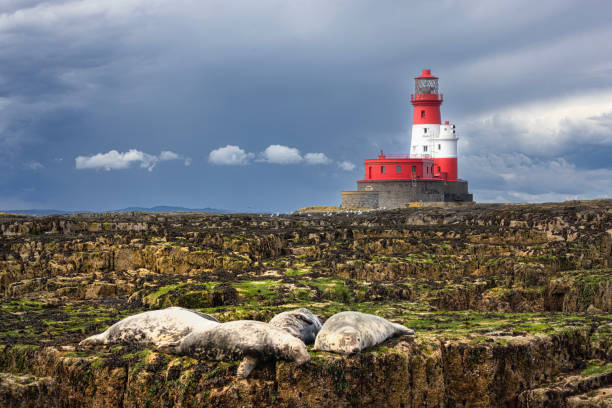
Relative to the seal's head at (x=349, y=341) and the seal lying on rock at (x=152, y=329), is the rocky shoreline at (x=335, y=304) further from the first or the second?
the seal lying on rock at (x=152, y=329)

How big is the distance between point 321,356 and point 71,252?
19.8 metres

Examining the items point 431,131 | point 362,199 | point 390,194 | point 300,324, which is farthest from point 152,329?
point 431,131

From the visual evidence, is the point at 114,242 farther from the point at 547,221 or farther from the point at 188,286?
the point at 547,221

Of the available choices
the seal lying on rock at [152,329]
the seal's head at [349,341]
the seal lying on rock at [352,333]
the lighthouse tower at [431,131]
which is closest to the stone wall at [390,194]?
the lighthouse tower at [431,131]

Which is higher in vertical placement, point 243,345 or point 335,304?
point 243,345

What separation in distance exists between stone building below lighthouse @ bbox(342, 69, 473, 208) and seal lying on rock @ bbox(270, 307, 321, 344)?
5886 centimetres

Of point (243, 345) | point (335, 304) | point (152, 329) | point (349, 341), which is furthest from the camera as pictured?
point (335, 304)

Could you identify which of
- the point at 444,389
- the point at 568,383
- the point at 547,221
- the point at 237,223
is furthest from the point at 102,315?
the point at 547,221

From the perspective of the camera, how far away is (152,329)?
1533 cm

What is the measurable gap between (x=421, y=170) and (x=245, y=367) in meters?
69.4

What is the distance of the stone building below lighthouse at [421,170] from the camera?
78.2 m

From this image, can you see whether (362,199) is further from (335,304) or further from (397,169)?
(335,304)

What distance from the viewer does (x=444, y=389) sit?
48.0ft

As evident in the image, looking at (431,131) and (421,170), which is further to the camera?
(431,131)
